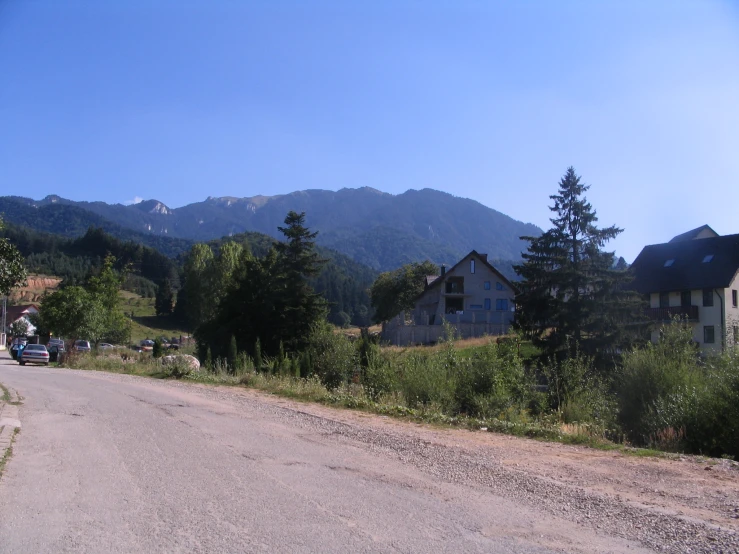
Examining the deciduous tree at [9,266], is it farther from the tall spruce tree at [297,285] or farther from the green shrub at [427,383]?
the tall spruce tree at [297,285]

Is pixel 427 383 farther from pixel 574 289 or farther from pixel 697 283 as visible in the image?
pixel 697 283

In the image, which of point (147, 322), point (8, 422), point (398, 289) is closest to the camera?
point (8, 422)

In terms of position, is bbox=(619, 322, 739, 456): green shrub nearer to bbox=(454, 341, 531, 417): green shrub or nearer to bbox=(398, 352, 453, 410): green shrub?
bbox=(454, 341, 531, 417): green shrub

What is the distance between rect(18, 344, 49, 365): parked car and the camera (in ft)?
131

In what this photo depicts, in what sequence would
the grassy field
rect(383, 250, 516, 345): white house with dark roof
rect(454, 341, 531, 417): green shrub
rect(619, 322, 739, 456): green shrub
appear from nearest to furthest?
rect(619, 322, 739, 456): green shrub < rect(454, 341, 531, 417): green shrub < rect(383, 250, 516, 345): white house with dark roof < the grassy field

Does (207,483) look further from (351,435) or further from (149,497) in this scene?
(351,435)

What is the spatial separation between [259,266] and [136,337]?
4507cm

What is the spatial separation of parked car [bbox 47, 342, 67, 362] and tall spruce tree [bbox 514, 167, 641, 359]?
29.3 meters

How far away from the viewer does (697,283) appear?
45656mm

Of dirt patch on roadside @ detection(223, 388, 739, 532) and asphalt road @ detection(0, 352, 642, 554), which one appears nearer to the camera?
asphalt road @ detection(0, 352, 642, 554)

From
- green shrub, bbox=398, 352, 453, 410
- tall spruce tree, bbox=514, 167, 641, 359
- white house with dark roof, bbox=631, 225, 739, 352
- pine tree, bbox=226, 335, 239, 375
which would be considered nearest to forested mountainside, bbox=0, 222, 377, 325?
white house with dark roof, bbox=631, 225, 739, 352

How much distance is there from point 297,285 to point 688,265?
30.9 meters

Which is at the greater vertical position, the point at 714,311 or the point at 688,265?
the point at 688,265

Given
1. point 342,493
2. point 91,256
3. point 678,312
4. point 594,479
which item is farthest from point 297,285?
point 91,256
